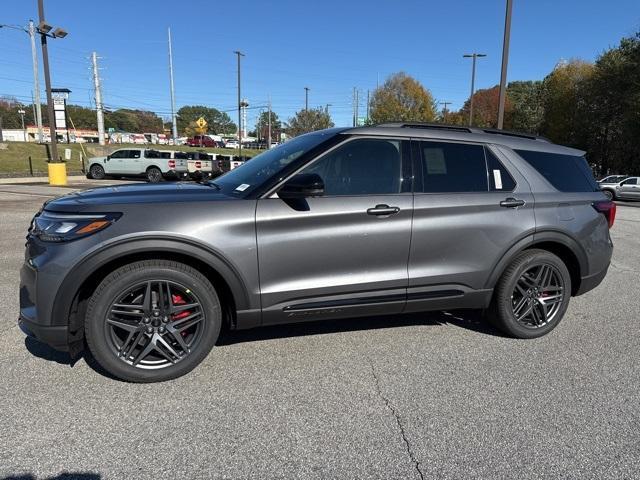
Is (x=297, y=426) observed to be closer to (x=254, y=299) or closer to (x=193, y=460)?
(x=193, y=460)

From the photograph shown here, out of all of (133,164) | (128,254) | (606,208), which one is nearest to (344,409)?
(128,254)

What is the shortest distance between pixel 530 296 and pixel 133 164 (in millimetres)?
25815

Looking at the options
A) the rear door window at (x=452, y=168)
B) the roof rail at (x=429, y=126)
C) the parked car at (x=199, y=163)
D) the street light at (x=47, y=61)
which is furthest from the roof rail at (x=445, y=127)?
the parked car at (x=199, y=163)

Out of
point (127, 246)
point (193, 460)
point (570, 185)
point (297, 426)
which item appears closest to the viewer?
point (193, 460)

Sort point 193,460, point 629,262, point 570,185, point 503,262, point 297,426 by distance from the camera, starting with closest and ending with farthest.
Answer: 1. point 193,460
2. point 297,426
3. point 503,262
4. point 570,185
5. point 629,262

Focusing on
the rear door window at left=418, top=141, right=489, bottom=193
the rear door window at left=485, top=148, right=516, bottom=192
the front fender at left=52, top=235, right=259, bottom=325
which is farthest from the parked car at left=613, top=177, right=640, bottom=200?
the front fender at left=52, top=235, right=259, bottom=325

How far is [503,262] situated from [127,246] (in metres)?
2.85

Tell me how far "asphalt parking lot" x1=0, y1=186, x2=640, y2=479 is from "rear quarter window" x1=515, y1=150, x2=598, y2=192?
1322mm

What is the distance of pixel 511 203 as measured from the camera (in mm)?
3863

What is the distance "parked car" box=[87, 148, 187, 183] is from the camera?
26297 mm

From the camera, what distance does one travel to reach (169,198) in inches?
129

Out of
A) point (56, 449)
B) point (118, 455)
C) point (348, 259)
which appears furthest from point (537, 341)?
point (56, 449)

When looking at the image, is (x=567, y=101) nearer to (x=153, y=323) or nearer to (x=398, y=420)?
(x=398, y=420)

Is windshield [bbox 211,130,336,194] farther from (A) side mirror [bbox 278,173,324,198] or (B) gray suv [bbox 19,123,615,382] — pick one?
(A) side mirror [bbox 278,173,324,198]
